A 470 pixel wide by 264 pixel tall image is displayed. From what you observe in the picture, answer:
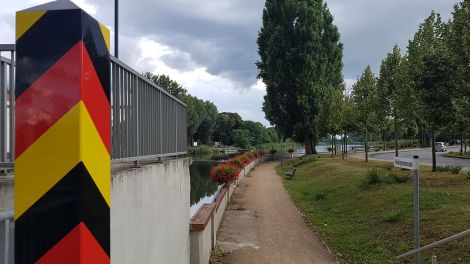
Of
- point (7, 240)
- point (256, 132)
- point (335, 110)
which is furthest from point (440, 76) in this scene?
point (256, 132)

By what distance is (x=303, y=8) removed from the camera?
4166cm

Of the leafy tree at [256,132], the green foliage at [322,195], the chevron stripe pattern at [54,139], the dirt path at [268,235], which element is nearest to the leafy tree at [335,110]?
the green foliage at [322,195]

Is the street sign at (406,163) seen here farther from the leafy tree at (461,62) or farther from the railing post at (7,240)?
the leafy tree at (461,62)

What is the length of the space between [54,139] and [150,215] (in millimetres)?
2450

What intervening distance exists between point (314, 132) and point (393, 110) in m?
18.0

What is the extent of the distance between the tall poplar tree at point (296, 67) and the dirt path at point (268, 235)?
24.1 meters

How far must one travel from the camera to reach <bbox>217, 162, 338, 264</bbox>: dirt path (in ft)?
31.1

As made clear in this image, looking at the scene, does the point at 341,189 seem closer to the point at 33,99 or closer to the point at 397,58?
the point at 397,58

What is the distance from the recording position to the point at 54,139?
167cm

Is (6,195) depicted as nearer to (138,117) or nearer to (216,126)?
(138,117)

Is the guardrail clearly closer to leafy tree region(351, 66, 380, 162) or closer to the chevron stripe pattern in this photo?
the chevron stripe pattern

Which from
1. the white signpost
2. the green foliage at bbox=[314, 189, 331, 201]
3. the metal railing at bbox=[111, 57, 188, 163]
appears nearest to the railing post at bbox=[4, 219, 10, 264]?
the metal railing at bbox=[111, 57, 188, 163]

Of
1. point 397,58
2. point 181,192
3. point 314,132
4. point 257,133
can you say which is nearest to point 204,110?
point 257,133

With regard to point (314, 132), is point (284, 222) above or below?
below
